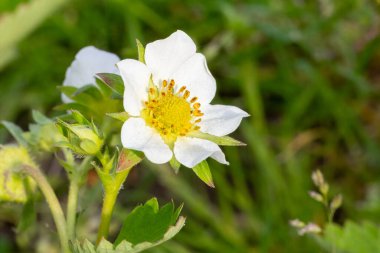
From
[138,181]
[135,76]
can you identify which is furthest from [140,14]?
[135,76]

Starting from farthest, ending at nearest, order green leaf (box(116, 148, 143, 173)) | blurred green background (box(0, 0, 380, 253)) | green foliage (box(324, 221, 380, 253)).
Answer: blurred green background (box(0, 0, 380, 253)) < green foliage (box(324, 221, 380, 253)) < green leaf (box(116, 148, 143, 173))

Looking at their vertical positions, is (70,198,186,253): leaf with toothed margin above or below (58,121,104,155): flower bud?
below

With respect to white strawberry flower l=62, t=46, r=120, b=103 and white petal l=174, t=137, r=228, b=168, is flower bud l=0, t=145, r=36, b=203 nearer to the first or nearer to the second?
white strawberry flower l=62, t=46, r=120, b=103

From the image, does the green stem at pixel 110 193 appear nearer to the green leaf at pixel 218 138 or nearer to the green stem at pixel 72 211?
the green stem at pixel 72 211

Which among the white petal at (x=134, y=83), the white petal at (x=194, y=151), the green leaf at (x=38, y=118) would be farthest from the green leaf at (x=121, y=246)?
the green leaf at (x=38, y=118)

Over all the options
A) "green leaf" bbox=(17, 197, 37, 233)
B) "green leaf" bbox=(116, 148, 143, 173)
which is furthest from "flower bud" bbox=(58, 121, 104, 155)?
"green leaf" bbox=(17, 197, 37, 233)

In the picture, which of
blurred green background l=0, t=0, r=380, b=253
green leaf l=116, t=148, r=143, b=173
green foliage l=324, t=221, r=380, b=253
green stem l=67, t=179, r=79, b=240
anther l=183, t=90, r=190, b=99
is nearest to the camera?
green leaf l=116, t=148, r=143, b=173

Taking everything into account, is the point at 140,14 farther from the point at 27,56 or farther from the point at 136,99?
the point at 136,99
